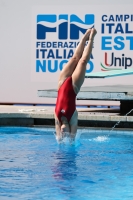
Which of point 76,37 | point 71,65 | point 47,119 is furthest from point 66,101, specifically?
point 76,37

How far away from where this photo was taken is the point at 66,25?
13164mm

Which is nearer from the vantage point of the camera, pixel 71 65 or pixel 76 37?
pixel 71 65

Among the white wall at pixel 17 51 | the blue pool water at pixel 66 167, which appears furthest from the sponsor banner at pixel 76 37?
the blue pool water at pixel 66 167

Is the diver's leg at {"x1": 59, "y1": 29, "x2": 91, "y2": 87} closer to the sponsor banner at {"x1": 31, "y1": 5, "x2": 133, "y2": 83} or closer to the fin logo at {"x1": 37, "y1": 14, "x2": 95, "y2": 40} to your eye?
the sponsor banner at {"x1": 31, "y1": 5, "x2": 133, "y2": 83}

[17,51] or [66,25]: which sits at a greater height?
[66,25]

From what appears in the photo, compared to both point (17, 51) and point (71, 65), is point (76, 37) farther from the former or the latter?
point (71, 65)

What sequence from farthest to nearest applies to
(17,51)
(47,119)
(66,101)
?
(17,51) → (47,119) → (66,101)

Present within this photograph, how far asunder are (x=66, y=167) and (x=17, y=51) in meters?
6.94

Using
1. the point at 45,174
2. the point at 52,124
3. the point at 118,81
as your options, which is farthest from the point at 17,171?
the point at 118,81

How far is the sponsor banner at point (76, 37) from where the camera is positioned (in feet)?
42.5

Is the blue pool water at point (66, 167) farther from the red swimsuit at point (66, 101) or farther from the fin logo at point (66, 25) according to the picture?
the fin logo at point (66, 25)

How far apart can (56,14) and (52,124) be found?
3.42 meters

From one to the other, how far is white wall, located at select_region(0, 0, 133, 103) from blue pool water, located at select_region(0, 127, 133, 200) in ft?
11.1

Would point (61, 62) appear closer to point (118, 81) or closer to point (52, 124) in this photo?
point (118, 81)
